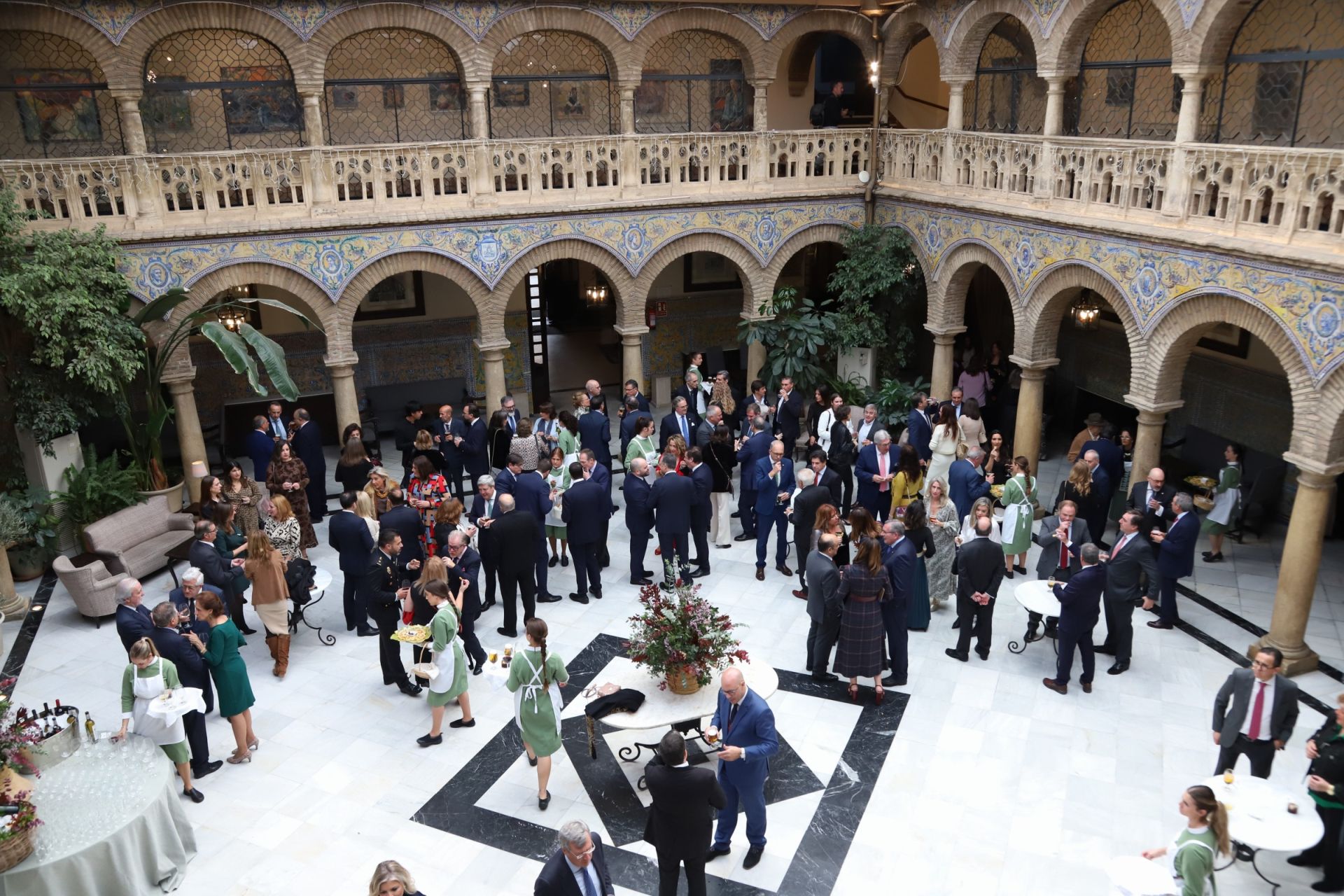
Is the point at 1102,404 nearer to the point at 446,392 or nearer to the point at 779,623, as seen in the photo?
the point at 779,623

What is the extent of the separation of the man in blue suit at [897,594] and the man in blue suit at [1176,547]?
8.57 ft

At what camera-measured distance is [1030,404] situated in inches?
525

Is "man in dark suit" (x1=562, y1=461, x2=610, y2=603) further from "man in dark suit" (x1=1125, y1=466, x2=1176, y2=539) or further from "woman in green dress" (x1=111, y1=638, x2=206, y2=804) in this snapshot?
"man in dark suit" (x1=1125, y1=466, x2=1176, y2=539)

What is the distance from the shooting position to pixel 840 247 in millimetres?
18750

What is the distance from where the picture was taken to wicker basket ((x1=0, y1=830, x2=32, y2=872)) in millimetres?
6266

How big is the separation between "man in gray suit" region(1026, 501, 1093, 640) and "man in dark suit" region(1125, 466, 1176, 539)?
0.83 m

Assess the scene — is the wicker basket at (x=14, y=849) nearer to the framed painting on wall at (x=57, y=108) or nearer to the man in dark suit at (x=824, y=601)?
the man in dark suit at (x=824, y=601)

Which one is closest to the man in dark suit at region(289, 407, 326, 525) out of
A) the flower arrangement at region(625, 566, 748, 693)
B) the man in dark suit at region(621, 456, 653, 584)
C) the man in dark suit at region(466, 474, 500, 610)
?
the man in dark suit at region(466, 474, 500, 610)

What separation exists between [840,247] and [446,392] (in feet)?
24.2

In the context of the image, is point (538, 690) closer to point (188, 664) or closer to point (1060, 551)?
point (188, 664)

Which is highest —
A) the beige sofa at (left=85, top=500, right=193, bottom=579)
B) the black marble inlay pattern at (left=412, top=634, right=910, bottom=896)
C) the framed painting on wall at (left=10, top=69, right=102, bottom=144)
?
the framed painting on wall at (left=10, top=69, right=102, bottom=144)

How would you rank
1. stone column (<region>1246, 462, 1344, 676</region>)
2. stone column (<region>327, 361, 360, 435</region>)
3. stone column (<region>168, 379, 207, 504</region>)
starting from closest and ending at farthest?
1. stone column (<region>1246, 462, 1344, 676</region>)
2. stone column (<region>168, 379, 207, 504</region>)
3. stone column (<region>327, 361, 360, 435</region>)

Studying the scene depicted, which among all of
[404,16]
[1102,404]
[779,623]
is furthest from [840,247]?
[779,623]

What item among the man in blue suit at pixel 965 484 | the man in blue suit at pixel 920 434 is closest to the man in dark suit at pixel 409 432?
the man in blue suit at pixel 920 434
